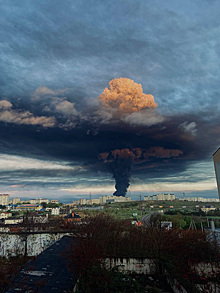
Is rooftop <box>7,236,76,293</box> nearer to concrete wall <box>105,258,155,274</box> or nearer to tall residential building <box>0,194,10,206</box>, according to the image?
concrete wall <box>105,258,155,274</box>

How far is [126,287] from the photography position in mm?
10828

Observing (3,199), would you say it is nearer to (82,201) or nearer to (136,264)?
(82,201)

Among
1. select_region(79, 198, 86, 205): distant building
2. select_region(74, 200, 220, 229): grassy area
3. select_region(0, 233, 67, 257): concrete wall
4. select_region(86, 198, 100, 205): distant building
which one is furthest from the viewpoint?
select_region(79, 198, 86, 205): distant building

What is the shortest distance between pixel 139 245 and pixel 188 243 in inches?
173

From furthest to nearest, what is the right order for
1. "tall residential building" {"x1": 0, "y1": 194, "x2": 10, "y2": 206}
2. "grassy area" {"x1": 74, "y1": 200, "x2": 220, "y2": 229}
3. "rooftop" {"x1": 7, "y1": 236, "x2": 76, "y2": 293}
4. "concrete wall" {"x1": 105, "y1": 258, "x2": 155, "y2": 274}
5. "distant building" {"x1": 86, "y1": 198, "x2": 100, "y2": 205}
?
"distant building" {"x1": 86, "y1": 198, "x2": 100, "y2": 205} < "tall residential building" {"x1": 0, "y1": 194, "x2": 10, "y2": 206} < "grassy area" {"x1": 74, "y1": 200, "x2": 220, "y2": 229} < "concrete wall" {"x1": 105, "y1": 258, "x2": 155, "y2": 274} < "rooftop" {"x1": 7, "y1": 236, "x2": 76, "y2": 293}

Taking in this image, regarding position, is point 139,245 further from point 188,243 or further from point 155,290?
point 155,290

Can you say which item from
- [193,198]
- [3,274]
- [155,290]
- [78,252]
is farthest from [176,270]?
[193,198]

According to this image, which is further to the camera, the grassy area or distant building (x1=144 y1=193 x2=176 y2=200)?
distant building (x1=144 y1=193 x2=176 y2=200)

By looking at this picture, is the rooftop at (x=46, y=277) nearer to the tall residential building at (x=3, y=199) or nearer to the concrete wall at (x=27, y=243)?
the concrete wall at (x=27, y=243)

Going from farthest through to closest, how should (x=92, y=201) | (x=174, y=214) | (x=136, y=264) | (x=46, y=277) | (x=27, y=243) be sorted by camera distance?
(x=92, y=201)
(x=174, y=214)
(x=27, y=243)
(x=136, y=264)
(x=46, y=277)

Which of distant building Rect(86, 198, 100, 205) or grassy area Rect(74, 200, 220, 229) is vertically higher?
distant building Rect(86, 198, 100, 205)

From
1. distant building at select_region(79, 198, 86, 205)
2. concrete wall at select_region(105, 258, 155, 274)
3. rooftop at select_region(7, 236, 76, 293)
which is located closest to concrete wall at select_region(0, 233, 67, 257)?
rooftop at select_region(7, 236, 76, 293)

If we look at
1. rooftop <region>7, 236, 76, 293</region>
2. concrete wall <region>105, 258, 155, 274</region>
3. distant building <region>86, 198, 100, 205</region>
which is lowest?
concrete wall <region>105, 258, 155, 274</region>

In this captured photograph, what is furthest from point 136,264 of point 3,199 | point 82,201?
point 82,201
